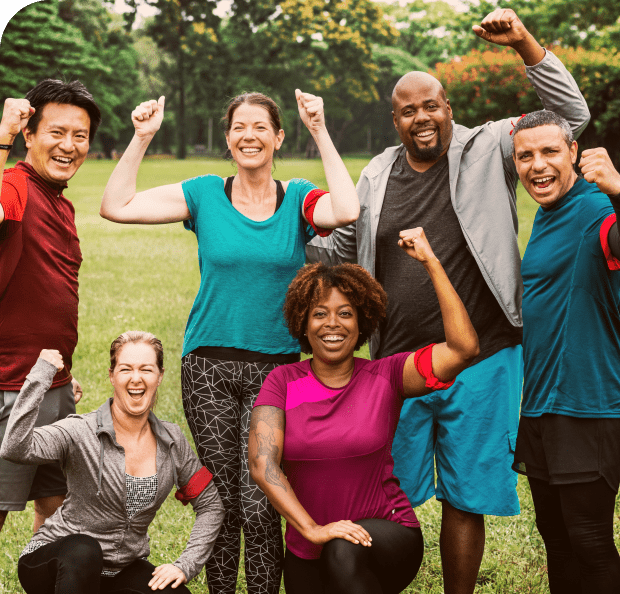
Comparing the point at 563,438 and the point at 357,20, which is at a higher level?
the point at 357,20

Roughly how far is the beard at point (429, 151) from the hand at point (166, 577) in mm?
2110

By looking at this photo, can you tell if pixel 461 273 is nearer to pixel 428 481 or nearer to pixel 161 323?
pixel 428 481

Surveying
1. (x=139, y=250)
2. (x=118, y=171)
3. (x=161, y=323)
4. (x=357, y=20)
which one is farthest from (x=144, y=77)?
(x=118, y=171)

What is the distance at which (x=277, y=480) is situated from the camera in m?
2.88

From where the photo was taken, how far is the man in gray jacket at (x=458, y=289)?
3.40 meters

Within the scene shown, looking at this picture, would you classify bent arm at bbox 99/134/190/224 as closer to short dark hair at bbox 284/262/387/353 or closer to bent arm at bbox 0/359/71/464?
short dark hair at bbox 284/262/387/353

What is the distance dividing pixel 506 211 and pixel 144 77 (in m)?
62.9

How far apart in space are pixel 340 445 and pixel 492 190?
1.38 meters

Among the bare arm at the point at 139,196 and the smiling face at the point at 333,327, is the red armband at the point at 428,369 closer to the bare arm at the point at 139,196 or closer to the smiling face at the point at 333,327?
the smiling face at the point at 333,327

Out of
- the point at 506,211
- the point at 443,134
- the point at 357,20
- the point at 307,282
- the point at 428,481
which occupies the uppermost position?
the point at 357,20

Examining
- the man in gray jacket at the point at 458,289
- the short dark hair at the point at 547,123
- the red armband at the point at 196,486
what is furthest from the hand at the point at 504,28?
the red armband at the point at 196,486

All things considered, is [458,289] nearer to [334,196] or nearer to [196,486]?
[334,196]

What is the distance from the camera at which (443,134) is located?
3490mm

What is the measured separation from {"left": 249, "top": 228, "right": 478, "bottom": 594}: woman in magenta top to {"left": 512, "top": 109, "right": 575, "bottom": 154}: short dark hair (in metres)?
0.68
